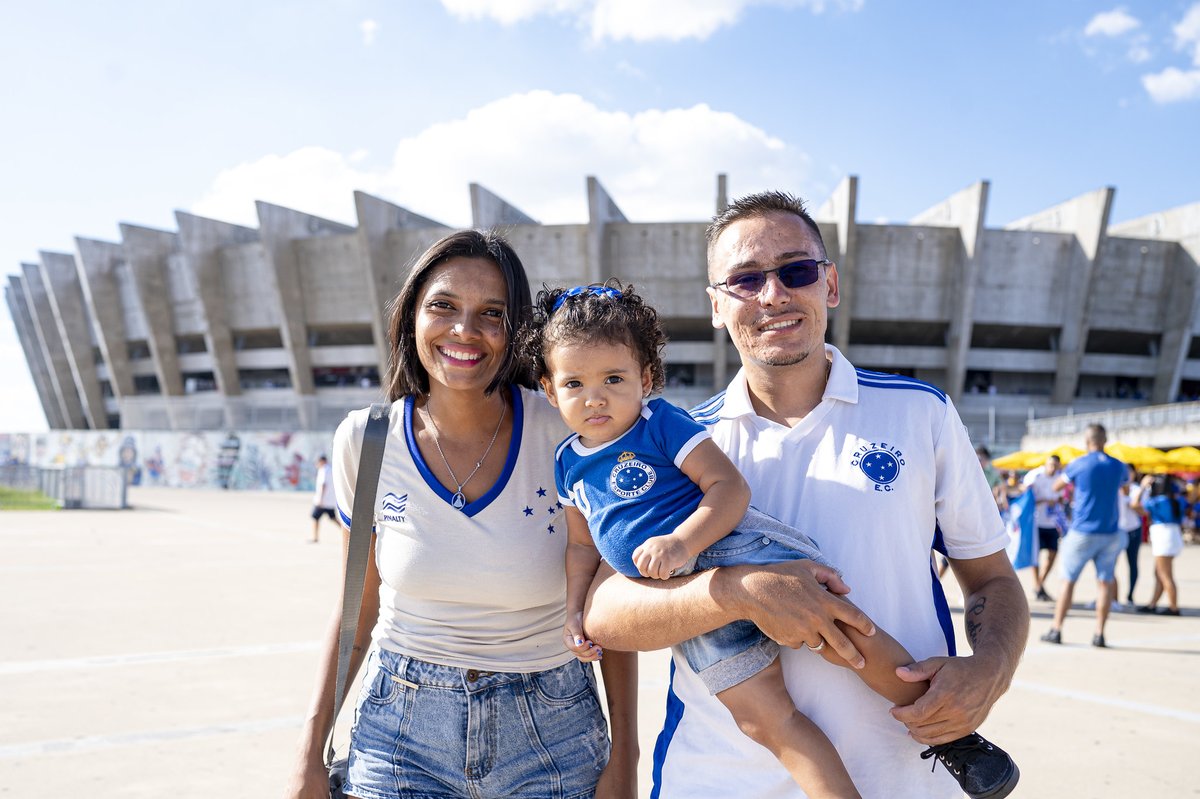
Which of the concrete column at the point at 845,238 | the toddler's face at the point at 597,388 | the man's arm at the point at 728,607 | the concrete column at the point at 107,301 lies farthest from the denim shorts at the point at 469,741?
the concrete column at the point at 107,301

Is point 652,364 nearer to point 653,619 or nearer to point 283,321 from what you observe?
point 653,619

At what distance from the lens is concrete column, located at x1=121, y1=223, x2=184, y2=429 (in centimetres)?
4394

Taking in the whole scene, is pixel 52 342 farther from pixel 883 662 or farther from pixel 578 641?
pixel 883 662

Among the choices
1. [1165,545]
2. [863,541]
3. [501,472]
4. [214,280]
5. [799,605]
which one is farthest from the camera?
[214,280]

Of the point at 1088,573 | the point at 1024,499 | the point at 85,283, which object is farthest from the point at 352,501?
the point at 85,283

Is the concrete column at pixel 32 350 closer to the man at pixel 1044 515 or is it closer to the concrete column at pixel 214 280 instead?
the concrete column at pixel 214 280

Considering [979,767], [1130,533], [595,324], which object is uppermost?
[595,324]

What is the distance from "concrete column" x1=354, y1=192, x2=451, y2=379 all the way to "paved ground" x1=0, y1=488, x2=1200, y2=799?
2855cm

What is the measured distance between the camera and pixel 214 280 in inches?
1720

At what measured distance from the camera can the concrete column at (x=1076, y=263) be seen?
117 feet

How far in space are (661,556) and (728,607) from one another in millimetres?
191

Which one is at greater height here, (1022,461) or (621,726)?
(621,726)

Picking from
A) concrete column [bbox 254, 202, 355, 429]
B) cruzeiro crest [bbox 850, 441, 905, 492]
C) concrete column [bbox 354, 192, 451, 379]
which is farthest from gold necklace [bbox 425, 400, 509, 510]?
concrete column [bbox 254, 202, 355, 429]

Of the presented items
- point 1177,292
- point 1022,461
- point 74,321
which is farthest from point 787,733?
point 74,321
